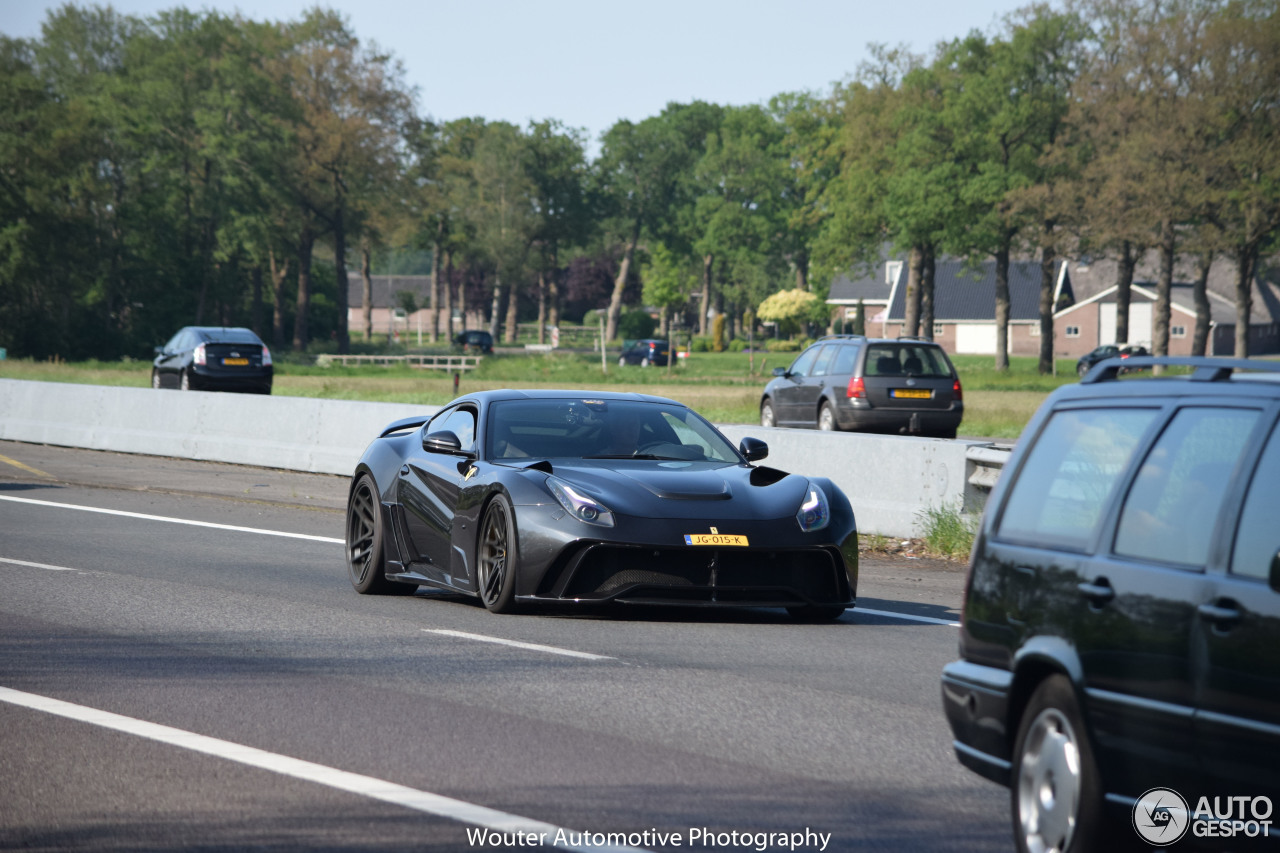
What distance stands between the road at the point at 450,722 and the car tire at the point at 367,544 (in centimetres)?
18

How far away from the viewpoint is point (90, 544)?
13.0 metres

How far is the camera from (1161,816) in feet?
12.3

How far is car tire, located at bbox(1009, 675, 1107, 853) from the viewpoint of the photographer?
12.9ft

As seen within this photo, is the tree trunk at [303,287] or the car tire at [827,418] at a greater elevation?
the tree trunk at [303,287]

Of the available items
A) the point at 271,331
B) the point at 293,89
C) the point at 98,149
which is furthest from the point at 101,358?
the point at 271,331

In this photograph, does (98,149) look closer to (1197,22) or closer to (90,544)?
(1197,22)

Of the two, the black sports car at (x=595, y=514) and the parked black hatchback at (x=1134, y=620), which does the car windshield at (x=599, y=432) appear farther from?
the parked black hatchback at (x=1134, y=620)

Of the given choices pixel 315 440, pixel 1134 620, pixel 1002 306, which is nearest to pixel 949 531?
pixel 1134 620

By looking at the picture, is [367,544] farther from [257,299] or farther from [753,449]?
[257,299]

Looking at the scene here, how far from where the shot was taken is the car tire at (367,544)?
410 inches

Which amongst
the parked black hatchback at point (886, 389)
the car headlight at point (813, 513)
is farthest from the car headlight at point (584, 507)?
the parked black hatchback at point (886, 389)

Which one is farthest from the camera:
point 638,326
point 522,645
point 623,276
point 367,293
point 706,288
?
point 623,276

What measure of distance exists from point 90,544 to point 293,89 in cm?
7451

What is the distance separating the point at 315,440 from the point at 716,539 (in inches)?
547
